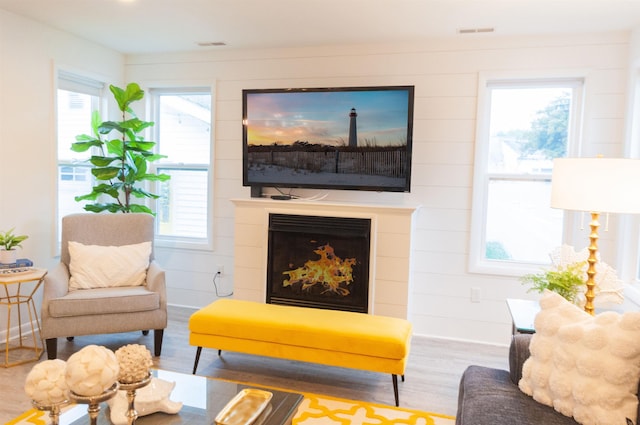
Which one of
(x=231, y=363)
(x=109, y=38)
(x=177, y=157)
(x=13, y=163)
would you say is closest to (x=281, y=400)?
(x=231, y=363)

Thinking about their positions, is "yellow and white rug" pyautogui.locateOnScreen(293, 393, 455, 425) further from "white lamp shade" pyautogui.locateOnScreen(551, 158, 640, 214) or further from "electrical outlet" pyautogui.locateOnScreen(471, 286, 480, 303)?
"electrical outlet" pyautogui.locateOnScreen(471, 286, 480, 303)

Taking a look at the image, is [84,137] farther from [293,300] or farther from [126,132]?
[293,300]

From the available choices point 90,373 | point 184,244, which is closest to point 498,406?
point 90,373

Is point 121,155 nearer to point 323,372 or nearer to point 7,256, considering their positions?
point 7,256

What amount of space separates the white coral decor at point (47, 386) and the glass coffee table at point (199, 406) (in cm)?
39

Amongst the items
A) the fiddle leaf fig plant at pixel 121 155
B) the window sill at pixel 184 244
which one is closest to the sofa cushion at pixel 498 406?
the window sill at pixel 184 244

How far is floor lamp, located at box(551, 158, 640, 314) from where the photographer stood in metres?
2.08

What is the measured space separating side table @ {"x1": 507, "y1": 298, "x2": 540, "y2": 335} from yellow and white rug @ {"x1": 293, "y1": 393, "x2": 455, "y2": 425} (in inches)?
25.3

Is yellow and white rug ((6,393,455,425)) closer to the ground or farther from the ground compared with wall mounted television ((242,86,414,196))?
closer to the ground

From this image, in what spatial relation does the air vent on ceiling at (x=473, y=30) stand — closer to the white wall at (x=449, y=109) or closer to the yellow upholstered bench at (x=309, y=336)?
the white wall at (x=449, y=109)

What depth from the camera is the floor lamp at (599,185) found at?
2084 mm

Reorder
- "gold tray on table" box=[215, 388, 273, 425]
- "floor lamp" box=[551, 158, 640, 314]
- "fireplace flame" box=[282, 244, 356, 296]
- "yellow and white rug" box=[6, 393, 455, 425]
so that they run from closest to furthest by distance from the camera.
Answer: "gold tray on table" box=[215, 388, 273, 425] < "floor lamp" box=[551, 158, 640, 314] < "yellow and white rug" box=[6, 393, 455, 425] < "fireplace flame" box=[282, 244, 356, 296]

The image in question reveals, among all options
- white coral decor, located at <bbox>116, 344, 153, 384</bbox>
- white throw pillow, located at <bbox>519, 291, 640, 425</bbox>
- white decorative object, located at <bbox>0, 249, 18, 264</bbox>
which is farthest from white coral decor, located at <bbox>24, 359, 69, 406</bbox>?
white decorative object, located at <bbox>0, 249, 18, 264</bbox>

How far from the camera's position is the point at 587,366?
178 cm
